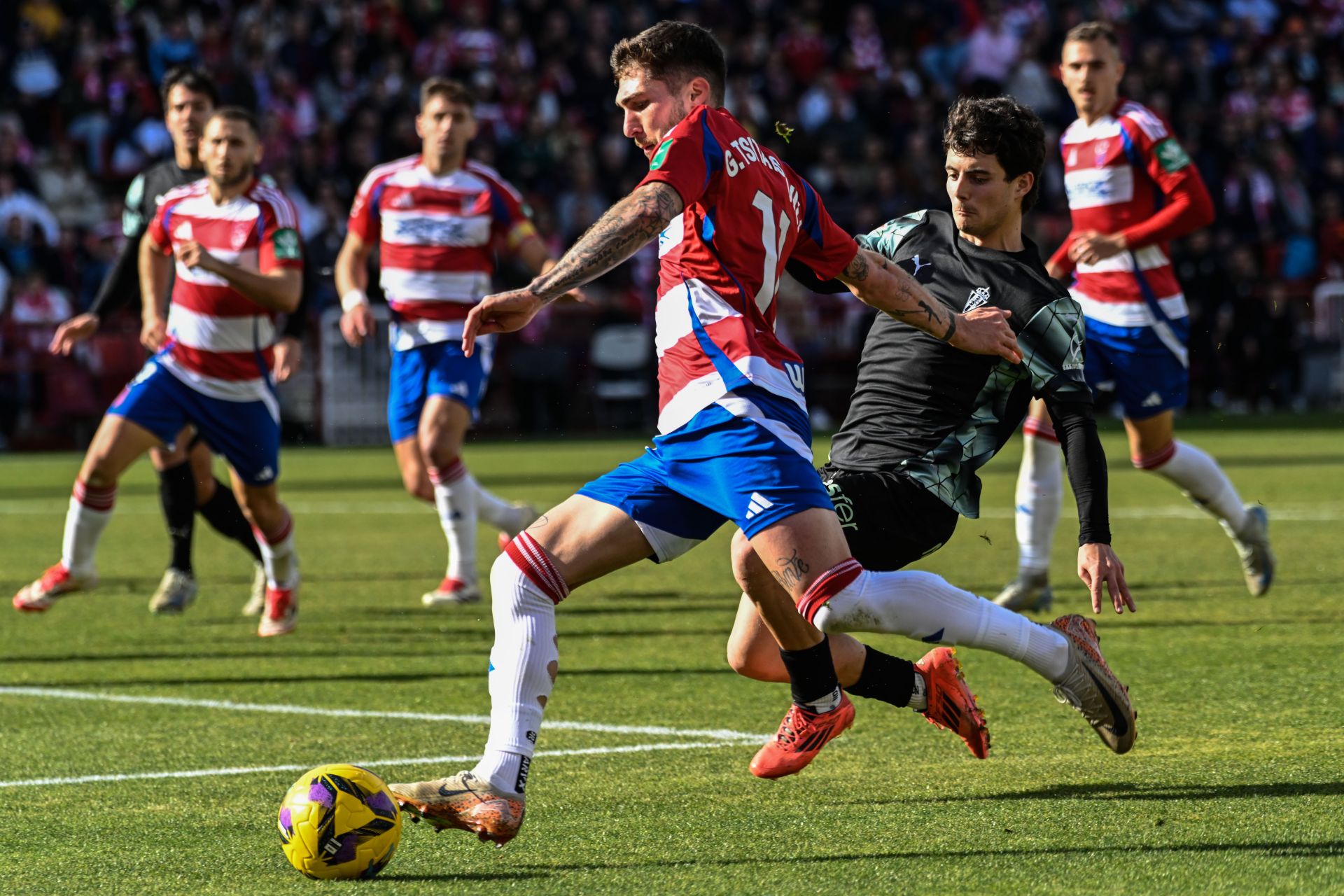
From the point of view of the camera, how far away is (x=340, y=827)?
428cm

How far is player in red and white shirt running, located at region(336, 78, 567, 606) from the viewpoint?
967cm

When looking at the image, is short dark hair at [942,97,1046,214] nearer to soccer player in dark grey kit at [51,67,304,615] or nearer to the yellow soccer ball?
the yellow soccer ball

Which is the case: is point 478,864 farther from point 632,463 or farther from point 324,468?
point 324,468

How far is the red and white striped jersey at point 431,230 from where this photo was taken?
983 cm

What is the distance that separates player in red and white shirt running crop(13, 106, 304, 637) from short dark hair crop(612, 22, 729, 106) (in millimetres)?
3945

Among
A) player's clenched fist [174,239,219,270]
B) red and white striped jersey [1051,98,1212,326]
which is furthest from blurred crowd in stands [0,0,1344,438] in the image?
player's clenched fist [174,239,219,270]

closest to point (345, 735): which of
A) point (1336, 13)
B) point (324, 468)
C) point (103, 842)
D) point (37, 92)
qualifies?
point (103, 842)

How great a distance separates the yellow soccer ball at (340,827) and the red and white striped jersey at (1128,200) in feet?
17.5

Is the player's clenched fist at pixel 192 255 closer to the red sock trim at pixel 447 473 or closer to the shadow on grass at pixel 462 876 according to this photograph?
the red sock trim at pixel 447 473

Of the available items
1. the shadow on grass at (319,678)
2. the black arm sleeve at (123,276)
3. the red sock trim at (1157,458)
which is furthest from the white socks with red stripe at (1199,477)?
the black arm sleeve at (123,276)

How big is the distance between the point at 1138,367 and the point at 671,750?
3836mm

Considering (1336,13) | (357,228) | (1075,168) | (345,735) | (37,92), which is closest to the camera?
(345,735)

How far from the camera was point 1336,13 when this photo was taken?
30312mm

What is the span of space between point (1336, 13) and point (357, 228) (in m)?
24.3
